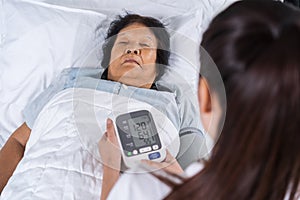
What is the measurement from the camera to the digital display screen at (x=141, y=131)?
0.90m

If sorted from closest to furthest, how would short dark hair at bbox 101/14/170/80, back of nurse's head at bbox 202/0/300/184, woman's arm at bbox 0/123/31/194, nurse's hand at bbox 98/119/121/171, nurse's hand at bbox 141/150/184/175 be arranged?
back of nurse's head at bbox 202/0/300/184
nurse's hand at bbox 141/150/184/175
nurse's hand at bbox 98/119/121/171
woman's arm at bbox 0/123/31/194
short dark hair at bbox 101/14/170/80

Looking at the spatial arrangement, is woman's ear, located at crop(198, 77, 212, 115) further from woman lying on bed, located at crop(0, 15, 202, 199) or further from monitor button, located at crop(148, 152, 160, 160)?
woman lying on bed, located at crop(0, 15, 202, 199)

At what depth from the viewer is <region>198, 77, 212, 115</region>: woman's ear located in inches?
23.6

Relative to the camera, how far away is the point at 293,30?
0.51 meters

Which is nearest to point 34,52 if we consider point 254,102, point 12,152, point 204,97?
point 12,152

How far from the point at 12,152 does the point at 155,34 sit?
52cm

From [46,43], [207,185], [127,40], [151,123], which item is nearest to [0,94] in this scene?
[46,43]

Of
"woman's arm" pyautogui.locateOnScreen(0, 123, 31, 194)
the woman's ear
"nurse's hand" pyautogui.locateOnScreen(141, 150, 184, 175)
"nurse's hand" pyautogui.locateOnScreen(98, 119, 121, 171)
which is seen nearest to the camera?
the woman's ear

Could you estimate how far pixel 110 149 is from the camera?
908mm

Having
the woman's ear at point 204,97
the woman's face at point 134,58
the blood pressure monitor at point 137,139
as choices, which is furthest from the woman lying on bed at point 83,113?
the woman's ear at point 204,97

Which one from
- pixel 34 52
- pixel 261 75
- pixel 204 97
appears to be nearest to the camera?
pixel 261 75

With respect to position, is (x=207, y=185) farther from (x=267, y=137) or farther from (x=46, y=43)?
(x=46, y=43)

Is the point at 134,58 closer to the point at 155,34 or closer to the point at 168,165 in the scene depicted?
the point at 155,34

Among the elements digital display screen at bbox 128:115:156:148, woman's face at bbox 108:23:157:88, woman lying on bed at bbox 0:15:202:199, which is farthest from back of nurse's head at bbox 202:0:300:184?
woman's face at bbox 108:23:157:88
